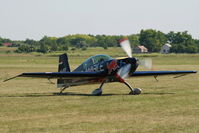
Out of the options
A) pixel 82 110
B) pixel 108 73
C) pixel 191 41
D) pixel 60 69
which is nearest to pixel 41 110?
pixel 82 110

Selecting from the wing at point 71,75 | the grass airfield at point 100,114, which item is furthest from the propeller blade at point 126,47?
the grass airfield at point 100,114

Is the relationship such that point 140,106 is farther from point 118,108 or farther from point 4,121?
point 4,121

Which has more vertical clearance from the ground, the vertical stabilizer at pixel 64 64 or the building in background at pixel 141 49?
the vertical stabilizer at pixel 64 64

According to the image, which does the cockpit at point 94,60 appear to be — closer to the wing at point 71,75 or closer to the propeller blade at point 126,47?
the wing at point 71,75

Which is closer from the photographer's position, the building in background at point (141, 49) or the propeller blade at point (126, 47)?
the propeller blade at point (126, 47)

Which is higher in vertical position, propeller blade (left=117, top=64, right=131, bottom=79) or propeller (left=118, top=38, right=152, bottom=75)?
propeller (left=118, top=38, right=152, bottom=75)

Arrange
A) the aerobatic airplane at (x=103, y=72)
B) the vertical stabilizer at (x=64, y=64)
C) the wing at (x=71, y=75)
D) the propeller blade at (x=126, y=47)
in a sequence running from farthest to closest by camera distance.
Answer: the vertical stabilizer at (x=64, y=64), the propeller blade at (x=126, y=47), the aerobatic airplane at (x=103, y=72), the wing at (x=71, y=75)

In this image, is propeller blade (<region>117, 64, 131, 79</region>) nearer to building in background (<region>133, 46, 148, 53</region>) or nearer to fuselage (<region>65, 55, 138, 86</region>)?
fuselage (<region>65, 55, 138, 86</region>)

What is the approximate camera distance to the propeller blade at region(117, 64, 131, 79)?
20969mm

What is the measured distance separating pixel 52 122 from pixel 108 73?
27.9ft

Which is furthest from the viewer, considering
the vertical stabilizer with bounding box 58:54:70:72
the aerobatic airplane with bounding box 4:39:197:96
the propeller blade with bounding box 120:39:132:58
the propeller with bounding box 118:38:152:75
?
the vertical stabilizer with bounding box 58:54:70:72

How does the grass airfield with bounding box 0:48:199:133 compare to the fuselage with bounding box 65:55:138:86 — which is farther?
the fuselage with bounding box 65:55:138:86

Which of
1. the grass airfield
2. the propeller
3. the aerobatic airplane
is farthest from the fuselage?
the grass airfield

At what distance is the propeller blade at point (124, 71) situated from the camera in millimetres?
20969
